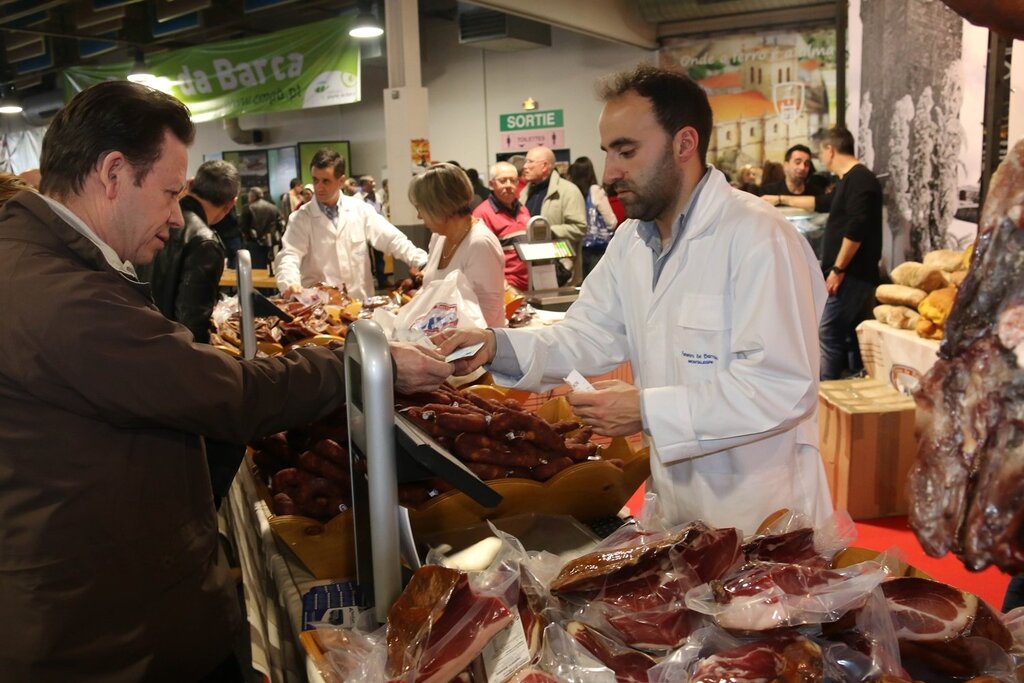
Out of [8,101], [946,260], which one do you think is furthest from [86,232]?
[8,101]

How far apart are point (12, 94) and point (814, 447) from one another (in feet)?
70.4

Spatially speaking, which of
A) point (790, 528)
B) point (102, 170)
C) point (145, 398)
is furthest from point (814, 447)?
point (102, 170)

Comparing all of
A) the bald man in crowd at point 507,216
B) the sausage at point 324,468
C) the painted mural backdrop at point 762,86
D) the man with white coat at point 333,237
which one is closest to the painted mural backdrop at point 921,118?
the bald man in crowd at point 507,216

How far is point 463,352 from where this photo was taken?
2197 millimetres

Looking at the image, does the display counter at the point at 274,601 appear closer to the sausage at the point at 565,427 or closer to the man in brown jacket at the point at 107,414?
the man in brown jacket at the point at 107,414

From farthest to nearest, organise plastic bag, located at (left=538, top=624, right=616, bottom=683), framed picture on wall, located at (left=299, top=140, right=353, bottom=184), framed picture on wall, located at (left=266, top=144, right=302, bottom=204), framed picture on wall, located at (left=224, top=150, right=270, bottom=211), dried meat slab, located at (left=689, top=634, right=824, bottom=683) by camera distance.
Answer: framed picture on wall, located at (left=224, top=150, right=270, bottom=211) < framed picture on wall, located at (left=266, top=144, right=302, bottom=204) < framed picture on wall, located at (left=299, top=140, right=353, bottom=184) < plastic bag, located at (left=538, top=624, right=616, bottom=683) < dried meat slab, located at (left=689, top=634, right=824, bottom=683)

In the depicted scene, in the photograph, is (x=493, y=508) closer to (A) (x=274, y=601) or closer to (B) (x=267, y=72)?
(A) (x=274, y=601)

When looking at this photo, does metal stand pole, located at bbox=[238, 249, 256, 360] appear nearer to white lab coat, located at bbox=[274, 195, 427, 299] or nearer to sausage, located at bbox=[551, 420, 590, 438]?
sausage, located at bbox=[551, 420, 590, 438]

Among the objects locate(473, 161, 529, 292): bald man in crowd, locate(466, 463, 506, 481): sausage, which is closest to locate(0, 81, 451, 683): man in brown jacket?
locate(466, 463, 506, 481): sausage

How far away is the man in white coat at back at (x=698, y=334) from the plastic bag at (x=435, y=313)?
0.94ft

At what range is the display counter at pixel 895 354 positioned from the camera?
527cm

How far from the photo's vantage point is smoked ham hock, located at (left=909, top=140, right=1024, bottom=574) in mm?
604

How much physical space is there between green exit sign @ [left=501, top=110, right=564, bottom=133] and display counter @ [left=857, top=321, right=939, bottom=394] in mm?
10216

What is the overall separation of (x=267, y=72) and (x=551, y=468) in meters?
10.7
